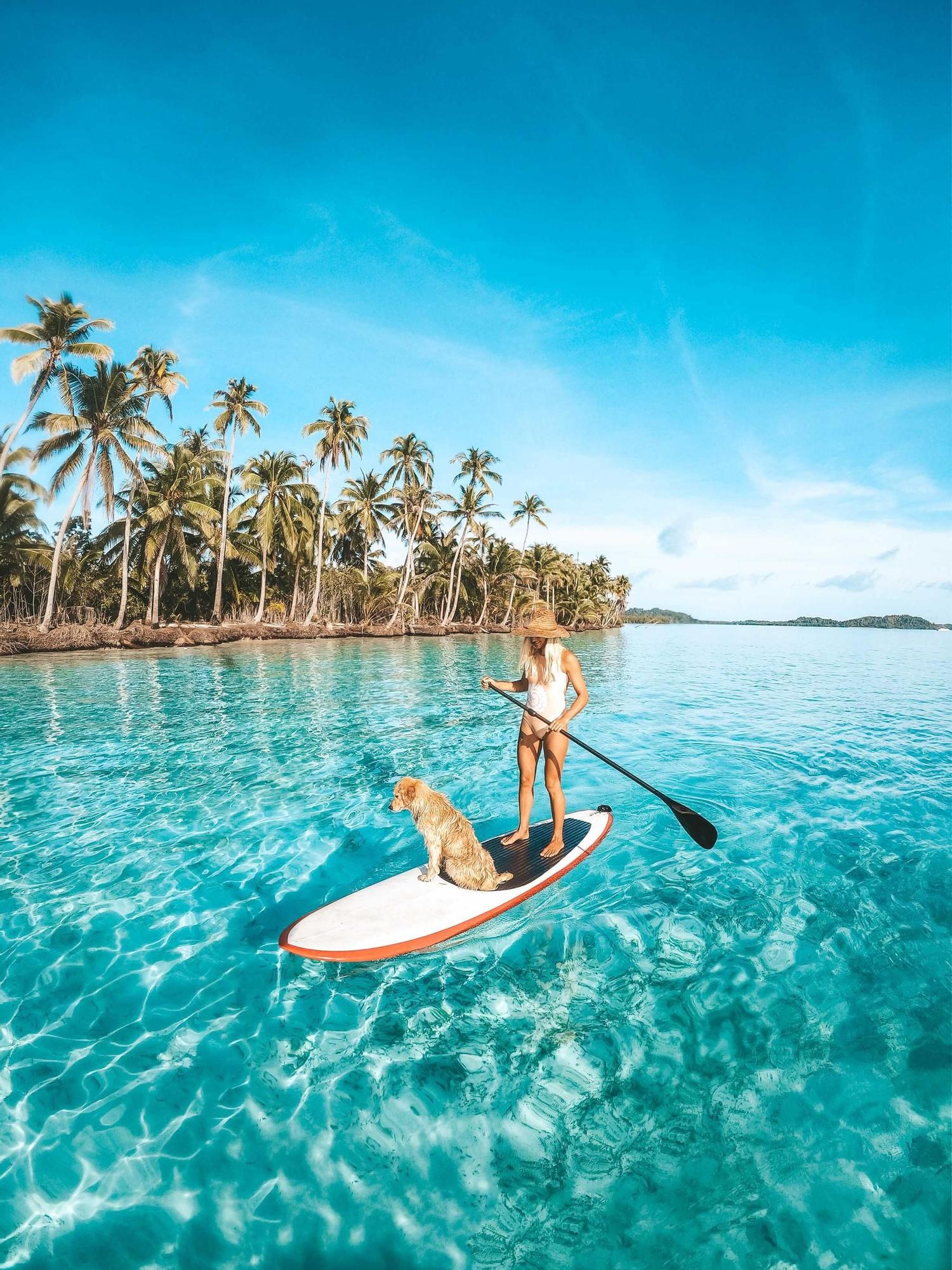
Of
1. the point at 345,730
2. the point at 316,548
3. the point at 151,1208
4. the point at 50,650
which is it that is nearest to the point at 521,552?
the point at 316,548

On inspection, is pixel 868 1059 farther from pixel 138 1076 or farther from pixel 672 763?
pixel 672 763

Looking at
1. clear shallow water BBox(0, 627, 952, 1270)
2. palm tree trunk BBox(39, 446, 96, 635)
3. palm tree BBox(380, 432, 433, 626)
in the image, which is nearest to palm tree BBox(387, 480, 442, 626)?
palm tree BBox(380, 432, 433, 626)

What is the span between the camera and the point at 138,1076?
11.2ft

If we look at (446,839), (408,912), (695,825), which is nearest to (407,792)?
(446,839)

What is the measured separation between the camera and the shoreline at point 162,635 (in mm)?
28016

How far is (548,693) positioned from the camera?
5.51 m

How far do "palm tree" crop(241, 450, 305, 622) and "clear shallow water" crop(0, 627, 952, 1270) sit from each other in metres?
36.0

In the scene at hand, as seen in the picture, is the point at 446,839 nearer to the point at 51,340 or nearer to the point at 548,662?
the point at 548,662

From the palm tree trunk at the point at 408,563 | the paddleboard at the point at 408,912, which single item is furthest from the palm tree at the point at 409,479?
the paddleboard at the point at 408,912

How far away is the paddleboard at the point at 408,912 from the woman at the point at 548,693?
1.29ft

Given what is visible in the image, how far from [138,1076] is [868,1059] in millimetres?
4551

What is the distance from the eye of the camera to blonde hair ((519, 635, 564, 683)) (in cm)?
551

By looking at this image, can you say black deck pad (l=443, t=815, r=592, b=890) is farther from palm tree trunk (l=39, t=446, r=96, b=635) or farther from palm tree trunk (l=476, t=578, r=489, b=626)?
palm tree trunk (l=476, t=578, r=489, b=626)

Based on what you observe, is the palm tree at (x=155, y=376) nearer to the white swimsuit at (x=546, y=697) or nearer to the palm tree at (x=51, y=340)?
the palm tree at (x=51, y=340)
